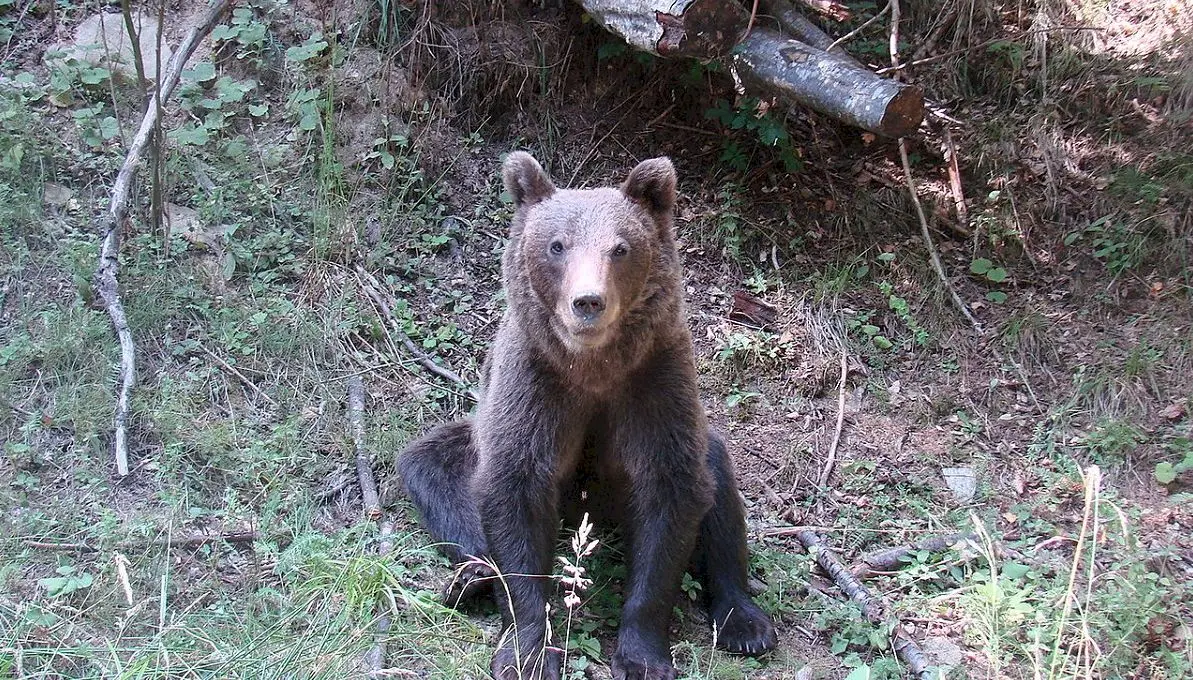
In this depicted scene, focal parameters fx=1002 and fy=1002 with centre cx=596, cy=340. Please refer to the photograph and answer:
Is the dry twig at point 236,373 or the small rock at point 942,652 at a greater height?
the dry twig at point 236,373

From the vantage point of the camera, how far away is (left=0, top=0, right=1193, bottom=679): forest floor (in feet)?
14.7

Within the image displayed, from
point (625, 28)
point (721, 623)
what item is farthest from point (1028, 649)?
point (625, 28)

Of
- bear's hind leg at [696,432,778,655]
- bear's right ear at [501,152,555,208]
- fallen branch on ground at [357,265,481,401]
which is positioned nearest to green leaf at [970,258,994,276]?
bear's hind leg at [696,432,778,655]

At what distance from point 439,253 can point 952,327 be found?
358 centimetres

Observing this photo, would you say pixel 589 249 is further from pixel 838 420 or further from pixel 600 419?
pixel 838 420

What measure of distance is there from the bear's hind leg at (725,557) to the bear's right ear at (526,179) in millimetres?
1544

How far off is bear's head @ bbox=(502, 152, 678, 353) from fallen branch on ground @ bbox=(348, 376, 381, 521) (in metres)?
1.44

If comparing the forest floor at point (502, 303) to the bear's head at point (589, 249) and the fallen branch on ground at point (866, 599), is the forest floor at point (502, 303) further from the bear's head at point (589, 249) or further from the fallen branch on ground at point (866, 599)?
the bear's head at point (589, 249)

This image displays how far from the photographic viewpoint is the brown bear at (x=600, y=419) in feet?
14.4

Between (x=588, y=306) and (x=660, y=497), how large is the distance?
41.9 inches

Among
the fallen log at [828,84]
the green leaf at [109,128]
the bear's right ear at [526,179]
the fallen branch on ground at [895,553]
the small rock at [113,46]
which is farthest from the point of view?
the small rock at [113,46]

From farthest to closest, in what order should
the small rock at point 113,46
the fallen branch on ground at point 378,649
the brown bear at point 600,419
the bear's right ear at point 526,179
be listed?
the small rock at point 113,46 < the bear's right ear at point 526,179 < the brown bear at point 600,419 < the fallen branch on ground at point 378,649

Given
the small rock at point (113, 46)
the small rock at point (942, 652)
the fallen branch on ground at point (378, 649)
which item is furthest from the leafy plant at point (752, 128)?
the fallen branch on ground at point (378, 649)

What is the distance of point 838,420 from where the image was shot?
646 cm
